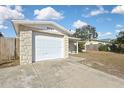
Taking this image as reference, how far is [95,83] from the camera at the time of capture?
26.1 ft

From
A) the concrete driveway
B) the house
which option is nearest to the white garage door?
the house

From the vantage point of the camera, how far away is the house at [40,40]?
12922 millimetres

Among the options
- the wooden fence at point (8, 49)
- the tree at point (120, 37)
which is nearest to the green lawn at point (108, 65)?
the wooden fence at point (8, 49)

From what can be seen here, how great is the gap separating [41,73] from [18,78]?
1393 mm

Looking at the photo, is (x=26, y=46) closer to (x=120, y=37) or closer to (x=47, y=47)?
(x=47, y=47)

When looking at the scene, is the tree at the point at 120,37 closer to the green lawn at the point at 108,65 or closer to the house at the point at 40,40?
the green lawn at the point at 108,65

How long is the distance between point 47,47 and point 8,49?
2819 mm

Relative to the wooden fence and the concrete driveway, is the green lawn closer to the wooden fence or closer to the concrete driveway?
the concrete driveway

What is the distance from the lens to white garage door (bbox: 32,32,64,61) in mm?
13766

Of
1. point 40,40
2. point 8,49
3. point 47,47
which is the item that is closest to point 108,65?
point 47,47
